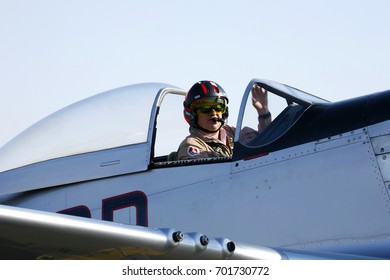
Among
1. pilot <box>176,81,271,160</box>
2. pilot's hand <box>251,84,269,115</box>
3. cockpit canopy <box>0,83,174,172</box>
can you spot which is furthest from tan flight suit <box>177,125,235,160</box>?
pilot's hand <box>251,84,269,115</box>

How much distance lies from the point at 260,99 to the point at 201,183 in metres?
0.79

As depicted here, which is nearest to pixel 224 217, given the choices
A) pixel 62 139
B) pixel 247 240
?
pixel 247 240

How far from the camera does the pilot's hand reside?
6.09m

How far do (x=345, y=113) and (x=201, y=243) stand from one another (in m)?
1.86

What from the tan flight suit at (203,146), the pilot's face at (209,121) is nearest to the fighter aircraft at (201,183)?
the tan flight suit at (203,146)

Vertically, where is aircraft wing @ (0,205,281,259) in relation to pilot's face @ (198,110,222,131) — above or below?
below

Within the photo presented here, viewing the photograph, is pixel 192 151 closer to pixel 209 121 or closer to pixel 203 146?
pixel 203 146

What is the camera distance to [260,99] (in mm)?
6137

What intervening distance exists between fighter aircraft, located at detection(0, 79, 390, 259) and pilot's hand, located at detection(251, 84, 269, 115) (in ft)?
0.14

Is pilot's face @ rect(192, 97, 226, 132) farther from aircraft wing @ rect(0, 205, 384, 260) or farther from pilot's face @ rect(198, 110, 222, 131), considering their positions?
aircraft wing @ rect(0, 205, 384, 260)

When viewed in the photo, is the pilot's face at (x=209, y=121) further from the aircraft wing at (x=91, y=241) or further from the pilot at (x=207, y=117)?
the aircraft wing at (x=91, y=241)

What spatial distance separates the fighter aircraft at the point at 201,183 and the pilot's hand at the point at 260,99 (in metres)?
0.04

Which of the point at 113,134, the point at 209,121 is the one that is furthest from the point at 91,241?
the point at 209,121

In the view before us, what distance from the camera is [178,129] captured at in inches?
280
